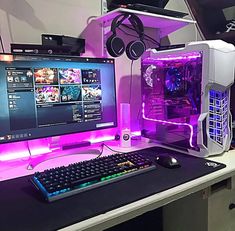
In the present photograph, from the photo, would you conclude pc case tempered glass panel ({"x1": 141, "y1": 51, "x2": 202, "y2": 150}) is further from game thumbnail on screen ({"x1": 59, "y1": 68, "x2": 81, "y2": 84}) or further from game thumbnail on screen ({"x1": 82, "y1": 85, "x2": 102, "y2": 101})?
game thumbnail on screen ({"x1": 59, "y1": 68, "x2": 81, "y2": 84})

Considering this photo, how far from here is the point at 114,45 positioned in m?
1.14

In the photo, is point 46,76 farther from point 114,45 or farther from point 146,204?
point 146,204

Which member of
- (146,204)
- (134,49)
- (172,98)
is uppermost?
(134,49)

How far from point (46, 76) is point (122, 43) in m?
0.38

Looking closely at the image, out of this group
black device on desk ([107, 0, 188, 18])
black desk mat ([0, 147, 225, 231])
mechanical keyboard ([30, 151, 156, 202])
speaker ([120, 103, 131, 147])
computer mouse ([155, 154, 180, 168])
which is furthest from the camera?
speaker ([120, 103, 131, 147])

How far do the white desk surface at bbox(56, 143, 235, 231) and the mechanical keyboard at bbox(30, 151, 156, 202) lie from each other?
14 centimetres

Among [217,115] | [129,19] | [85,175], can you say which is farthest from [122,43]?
[85,175]

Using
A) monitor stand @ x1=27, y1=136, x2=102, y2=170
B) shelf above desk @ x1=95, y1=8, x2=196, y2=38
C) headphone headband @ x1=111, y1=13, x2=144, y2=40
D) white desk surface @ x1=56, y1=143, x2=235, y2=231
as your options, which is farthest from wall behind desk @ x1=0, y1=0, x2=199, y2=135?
white desk surface @ x1=56, y1=143, x2=235, y2=231

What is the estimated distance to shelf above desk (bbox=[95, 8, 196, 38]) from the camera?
119 cm

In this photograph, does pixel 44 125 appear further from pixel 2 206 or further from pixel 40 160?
pixel 2 206

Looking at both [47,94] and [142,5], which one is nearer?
[47,94]

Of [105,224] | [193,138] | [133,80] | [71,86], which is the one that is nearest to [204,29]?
[133,80]

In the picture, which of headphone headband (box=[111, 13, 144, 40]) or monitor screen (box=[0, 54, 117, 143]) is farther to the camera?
headphone headband (box=[111, 13, 144, 40])

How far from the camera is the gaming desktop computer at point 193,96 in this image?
3.41 ft
